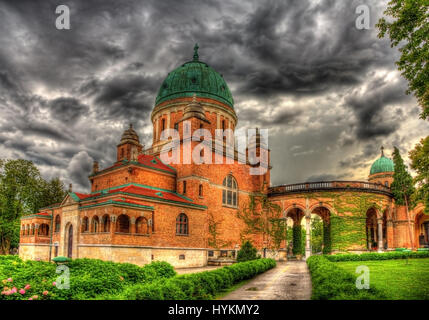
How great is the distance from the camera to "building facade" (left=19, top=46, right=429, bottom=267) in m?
25.2

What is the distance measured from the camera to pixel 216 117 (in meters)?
39.7

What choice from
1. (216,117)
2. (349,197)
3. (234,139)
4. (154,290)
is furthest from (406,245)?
(154,290)

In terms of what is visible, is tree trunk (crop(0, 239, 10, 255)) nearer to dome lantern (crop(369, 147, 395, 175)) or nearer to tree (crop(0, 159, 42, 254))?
tree (crop(0, 159, 42, 254))

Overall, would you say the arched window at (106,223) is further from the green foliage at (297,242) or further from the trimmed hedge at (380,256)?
the green foliage at (297,242)

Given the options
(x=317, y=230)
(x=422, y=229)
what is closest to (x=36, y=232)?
(x=422, y=229)

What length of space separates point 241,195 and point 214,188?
4889mm

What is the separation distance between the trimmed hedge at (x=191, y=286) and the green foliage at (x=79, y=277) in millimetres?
1062

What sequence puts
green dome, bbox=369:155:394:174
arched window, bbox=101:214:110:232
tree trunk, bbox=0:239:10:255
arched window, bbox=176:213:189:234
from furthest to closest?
green dome, bbox=369:155:394:174 < tree trunk, bbox=0:239:10:255 < arched window, bbox=176:213:189:234 < arched window, bbox=101:214:110:232

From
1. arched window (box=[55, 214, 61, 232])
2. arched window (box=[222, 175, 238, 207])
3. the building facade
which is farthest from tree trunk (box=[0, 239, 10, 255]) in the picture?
arched window (box=[222, 175, 238, 207])

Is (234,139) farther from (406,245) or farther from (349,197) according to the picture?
(406,245)

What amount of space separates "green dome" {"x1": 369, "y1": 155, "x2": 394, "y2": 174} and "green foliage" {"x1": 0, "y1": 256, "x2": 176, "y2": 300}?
52.2 metres

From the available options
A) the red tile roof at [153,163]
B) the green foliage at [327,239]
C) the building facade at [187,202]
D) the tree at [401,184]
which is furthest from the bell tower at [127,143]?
the tree at [401,184]

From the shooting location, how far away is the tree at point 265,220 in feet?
124

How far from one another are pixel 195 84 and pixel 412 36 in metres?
28.5
